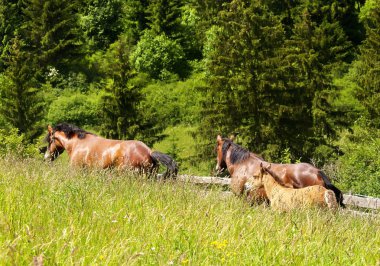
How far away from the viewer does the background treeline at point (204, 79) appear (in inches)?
822

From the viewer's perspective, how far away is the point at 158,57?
40.5 meters

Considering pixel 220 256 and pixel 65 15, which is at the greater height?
pixel 65 15

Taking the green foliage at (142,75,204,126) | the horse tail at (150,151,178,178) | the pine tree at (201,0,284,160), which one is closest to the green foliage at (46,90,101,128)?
the green foliage at (142,75,204,126)

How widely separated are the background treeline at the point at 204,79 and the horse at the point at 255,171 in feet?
17.6

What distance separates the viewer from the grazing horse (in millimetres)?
11727

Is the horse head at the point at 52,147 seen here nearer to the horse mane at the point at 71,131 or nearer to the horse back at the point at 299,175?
the horse mane at the point at 71,131

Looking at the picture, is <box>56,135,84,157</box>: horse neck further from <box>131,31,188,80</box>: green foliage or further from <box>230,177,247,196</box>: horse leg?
<box>131,31,188,80</box>: green foliage

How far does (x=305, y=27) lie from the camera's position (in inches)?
1056

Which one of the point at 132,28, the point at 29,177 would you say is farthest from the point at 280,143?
the point at 132,28

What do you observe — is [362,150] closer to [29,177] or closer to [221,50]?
[221,50]

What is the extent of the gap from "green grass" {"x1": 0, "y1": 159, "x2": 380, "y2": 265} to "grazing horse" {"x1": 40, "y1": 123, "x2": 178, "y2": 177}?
559 centimetres

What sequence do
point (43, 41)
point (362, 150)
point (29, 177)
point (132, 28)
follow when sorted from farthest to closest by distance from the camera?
point (132, 28), point (43, 41), point (362, 150), point (29, 177)

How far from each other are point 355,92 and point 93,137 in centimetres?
1854

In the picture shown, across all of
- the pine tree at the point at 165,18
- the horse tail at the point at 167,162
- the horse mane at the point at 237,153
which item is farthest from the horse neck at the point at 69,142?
the pine tree at the point at 165,18
